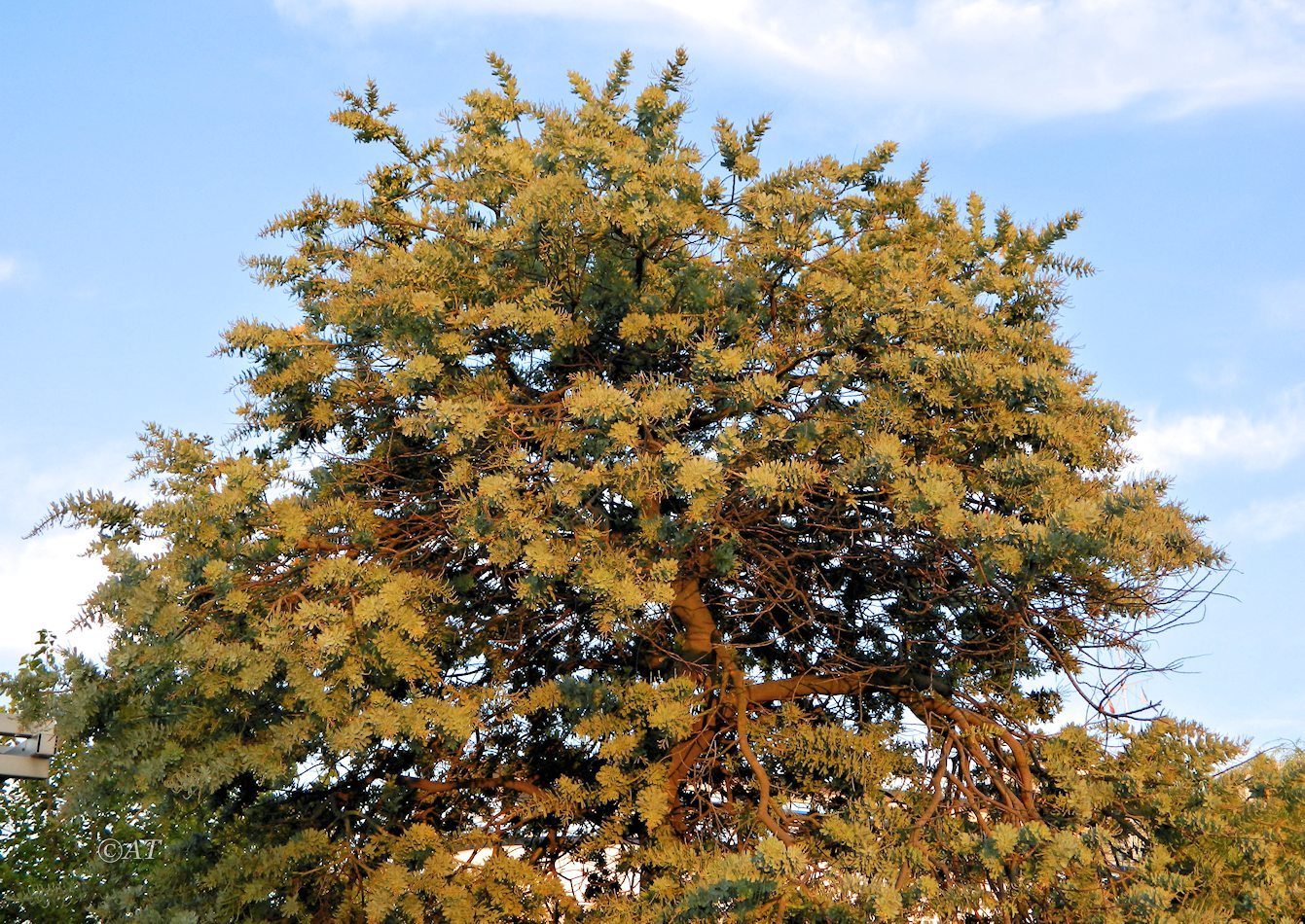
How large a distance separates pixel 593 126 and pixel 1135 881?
5311mm

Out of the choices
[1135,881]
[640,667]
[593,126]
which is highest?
[593,126]

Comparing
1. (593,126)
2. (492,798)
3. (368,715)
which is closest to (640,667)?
(492,798)

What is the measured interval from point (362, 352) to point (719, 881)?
3889 mm

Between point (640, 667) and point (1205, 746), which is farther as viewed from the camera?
point (640, 667)

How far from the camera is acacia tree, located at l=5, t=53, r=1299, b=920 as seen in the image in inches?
249

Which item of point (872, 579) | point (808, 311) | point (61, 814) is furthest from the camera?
point (872, 579)

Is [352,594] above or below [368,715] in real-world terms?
above

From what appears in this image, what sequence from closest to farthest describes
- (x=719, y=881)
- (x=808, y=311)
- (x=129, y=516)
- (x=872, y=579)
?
1. (x=719, y=881)
2. (x=129, y=516)
3. (x=808, y=311)
4. (x=872, y=579)

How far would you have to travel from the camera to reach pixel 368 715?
6.30 m

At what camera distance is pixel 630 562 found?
6.42 m

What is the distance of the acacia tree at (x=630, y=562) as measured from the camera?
6.33 metres

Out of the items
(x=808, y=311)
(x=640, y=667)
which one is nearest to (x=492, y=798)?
(x=640, y=667)

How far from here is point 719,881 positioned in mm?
5938

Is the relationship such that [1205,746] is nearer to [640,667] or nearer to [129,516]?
[640,667]
